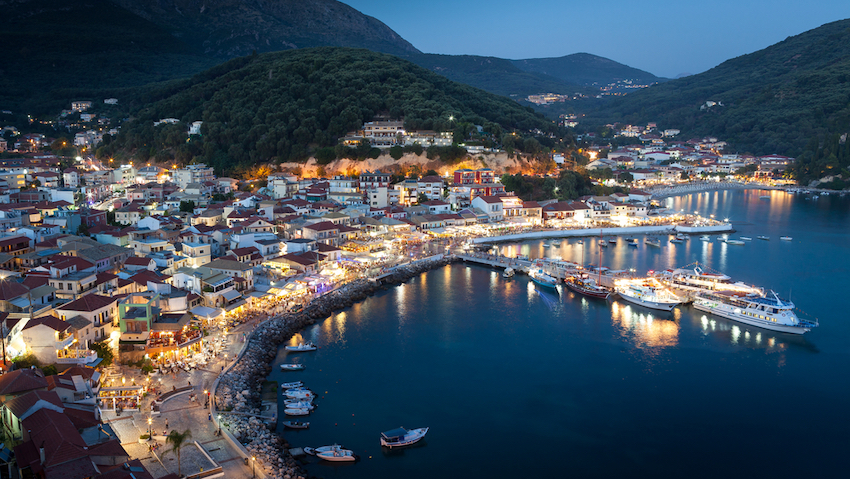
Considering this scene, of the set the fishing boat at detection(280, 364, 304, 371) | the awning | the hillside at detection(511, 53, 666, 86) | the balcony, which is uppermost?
the hillside at detection(511, 53, 666, 86)

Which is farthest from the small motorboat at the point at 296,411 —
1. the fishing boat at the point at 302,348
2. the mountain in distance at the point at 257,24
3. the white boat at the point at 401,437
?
the mountain in distance at the point at 257,24

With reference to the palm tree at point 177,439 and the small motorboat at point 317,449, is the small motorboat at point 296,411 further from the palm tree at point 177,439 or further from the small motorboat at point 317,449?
the palm tree at point 177,439

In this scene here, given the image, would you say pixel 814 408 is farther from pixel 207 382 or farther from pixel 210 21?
pixel 210 21

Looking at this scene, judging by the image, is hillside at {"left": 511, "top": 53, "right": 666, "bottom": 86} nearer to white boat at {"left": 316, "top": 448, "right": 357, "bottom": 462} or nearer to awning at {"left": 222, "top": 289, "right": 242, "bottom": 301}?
awning at {"left": 222, "top": 289, "right": 242, "bottom": 301}

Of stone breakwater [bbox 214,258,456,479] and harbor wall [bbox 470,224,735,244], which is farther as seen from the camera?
harbor wall [bbox 470,224,735,244]

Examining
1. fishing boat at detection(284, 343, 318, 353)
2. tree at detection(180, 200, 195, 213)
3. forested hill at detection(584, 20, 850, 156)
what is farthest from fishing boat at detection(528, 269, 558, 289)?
forested hill at detection(584, 20, 850, 156)

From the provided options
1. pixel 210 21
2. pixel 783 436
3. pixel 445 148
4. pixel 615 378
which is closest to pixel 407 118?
pixel 445 148
